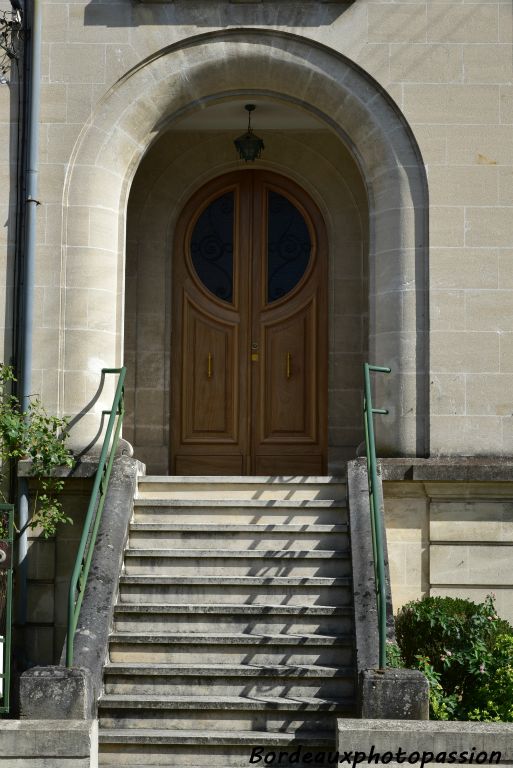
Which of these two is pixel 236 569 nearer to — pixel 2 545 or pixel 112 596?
pixel 112 596

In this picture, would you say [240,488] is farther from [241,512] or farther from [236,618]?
[236,618]

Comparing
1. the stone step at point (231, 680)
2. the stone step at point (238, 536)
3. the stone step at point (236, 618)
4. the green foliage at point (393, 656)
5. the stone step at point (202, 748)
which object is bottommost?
the stone step at point (202, 748)

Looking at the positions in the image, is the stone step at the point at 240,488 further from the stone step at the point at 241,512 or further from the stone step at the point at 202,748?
the stone step at the point at 202,748

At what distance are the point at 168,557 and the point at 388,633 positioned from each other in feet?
6.00

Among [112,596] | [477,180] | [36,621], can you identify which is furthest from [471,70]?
[36,621]

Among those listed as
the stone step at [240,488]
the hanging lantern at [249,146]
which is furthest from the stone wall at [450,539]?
the hanging lantern at [249,146]

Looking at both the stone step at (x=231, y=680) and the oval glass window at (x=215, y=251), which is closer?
the stone step at (x=231, y=680)

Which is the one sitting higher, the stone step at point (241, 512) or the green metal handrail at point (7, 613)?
the stone step at point (241, 512)

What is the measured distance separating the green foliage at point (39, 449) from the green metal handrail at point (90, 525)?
429 millimetres

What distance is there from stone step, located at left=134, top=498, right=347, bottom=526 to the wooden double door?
2084mm

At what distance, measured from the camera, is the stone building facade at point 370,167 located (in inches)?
376

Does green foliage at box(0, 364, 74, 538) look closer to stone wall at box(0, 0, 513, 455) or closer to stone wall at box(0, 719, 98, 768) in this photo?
stone wall at box(0, 0, 513, 455)

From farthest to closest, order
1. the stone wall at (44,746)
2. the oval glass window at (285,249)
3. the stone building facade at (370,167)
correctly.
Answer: the oval glass window at (285,249) < the stone building facade at (370,167) < the stone wall at (44,746)

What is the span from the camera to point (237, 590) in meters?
8.43
